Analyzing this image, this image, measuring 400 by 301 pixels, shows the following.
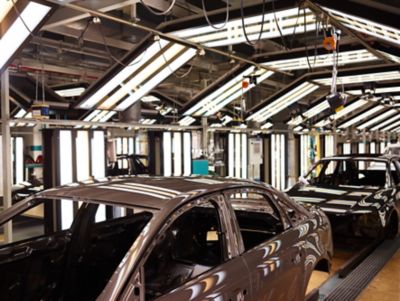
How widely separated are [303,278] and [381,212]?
2860 millimetres

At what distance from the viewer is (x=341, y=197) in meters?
5.73

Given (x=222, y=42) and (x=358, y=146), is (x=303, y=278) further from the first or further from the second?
(x=358, y=146)

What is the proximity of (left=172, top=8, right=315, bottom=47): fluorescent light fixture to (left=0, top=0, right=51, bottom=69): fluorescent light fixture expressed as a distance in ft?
5.49

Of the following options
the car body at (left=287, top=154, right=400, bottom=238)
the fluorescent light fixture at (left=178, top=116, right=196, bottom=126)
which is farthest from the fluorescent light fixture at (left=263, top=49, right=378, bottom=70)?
the fluorescent light fixture at (left=178, top=116, right=196, bottom=126)

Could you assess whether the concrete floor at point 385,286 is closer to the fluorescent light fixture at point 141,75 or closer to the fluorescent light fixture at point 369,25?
the fluorescent light fixture at point 369,25

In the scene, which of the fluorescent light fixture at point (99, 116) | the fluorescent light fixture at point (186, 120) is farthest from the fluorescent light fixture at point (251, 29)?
the fluorescent light fixture at point (186, 120)

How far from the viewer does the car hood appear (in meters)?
5.07

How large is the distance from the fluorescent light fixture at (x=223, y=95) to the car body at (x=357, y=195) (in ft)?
6.37

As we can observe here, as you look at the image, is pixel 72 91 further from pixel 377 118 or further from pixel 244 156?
pixel 377 118

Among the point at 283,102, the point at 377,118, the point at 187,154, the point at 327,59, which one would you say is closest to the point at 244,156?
the point at 283,102

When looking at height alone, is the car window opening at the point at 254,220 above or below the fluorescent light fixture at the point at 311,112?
below

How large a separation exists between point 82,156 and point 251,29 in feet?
9.20

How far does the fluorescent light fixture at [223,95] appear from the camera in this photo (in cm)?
731

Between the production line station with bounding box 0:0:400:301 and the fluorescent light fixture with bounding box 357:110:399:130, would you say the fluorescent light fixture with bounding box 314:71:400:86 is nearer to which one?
the production line station with bounding box 0:0:400:301
